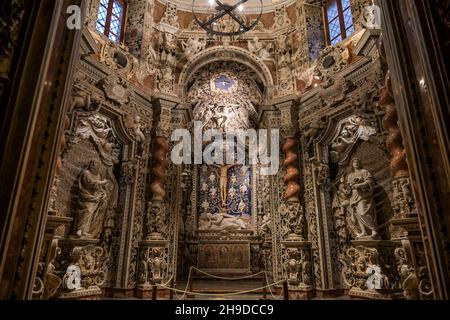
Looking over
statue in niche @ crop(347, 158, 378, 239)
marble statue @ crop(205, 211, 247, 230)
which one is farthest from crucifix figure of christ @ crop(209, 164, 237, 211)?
statue in niche @ crop(347, 158, 378, 239)

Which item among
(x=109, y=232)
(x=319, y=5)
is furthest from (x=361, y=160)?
(x=109, y=232)

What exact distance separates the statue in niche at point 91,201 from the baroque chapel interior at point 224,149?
3 centimetres

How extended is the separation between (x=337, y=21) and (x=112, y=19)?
733cm

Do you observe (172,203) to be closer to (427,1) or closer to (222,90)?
(222,90)

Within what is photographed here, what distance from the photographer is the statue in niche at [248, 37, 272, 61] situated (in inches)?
409

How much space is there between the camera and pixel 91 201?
681 cm

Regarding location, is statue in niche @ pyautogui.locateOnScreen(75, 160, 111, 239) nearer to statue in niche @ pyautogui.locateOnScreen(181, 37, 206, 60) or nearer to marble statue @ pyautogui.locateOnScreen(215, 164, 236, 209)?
marble statue @ pyautogui.locateOnScreen(215, 164, 236, 209)

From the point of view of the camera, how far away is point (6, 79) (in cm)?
238

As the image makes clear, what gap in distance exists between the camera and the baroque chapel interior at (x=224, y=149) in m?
2.63

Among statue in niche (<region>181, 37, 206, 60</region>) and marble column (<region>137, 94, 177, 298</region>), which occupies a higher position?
statue in niche (<region>181, 37, 206, 60</region>)

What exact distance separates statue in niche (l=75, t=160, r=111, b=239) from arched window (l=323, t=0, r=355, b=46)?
821 cm

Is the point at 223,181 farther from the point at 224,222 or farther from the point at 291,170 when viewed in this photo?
the point at 291,170

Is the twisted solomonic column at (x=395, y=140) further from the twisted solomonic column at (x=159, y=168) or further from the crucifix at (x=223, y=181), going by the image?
the crucifix at (x=223, y=181)

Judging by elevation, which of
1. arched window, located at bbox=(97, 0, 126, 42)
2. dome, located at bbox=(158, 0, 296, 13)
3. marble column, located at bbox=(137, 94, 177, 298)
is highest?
dome, located at bbox=(158, 0, 296, 13)
